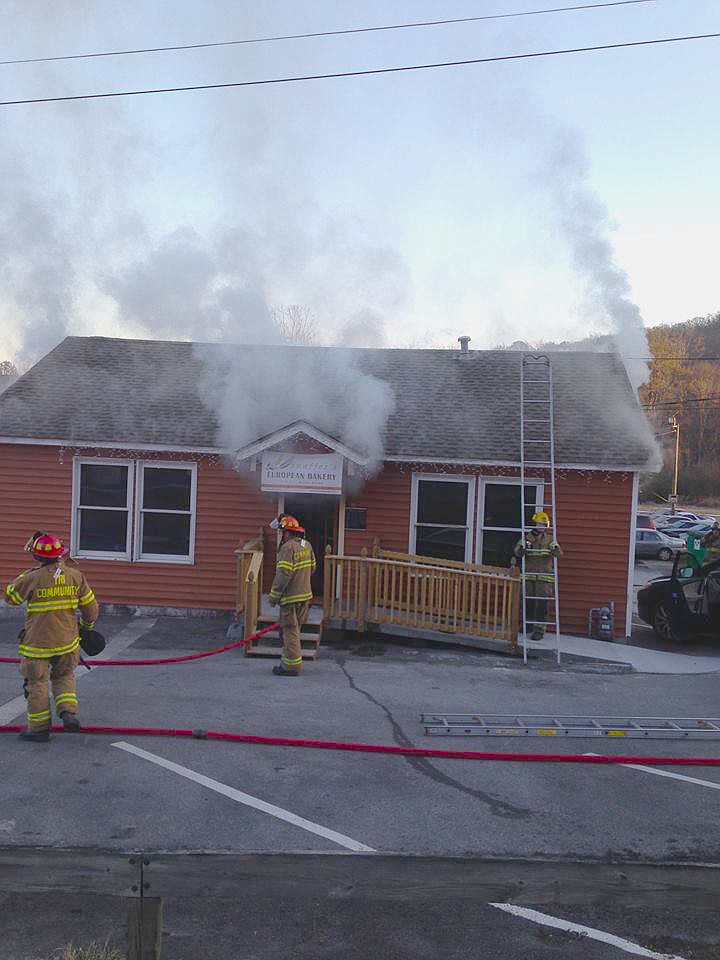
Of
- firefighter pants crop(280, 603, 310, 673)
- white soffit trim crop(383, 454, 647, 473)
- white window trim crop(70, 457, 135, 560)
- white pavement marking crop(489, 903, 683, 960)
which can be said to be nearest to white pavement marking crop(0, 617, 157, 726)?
white window trim crop(70, 457, 135, 560)

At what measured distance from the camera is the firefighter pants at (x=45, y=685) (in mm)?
6859

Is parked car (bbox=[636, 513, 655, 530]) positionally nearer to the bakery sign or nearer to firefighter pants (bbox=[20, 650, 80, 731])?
the bakery sign

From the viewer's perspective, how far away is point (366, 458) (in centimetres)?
1246

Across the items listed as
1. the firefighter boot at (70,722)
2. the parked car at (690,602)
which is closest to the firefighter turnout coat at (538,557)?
the parked car at (690,602)

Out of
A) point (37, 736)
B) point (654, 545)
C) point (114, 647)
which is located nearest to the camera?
point (37, 736)

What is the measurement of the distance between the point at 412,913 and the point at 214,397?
33.7ft

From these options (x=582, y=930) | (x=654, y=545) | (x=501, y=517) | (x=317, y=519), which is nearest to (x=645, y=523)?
(x=654, y=545)

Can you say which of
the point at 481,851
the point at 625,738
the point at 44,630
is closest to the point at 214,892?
the point at 481,851

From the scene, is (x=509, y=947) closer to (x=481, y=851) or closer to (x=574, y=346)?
(x=481, y=851)

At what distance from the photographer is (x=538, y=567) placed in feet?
Answer: 39.8

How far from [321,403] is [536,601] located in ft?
14.6

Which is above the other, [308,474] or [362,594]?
[308,474]

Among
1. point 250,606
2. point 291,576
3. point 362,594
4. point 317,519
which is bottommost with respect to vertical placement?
point 250,606

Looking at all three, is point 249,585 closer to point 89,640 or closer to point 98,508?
point 89,640
